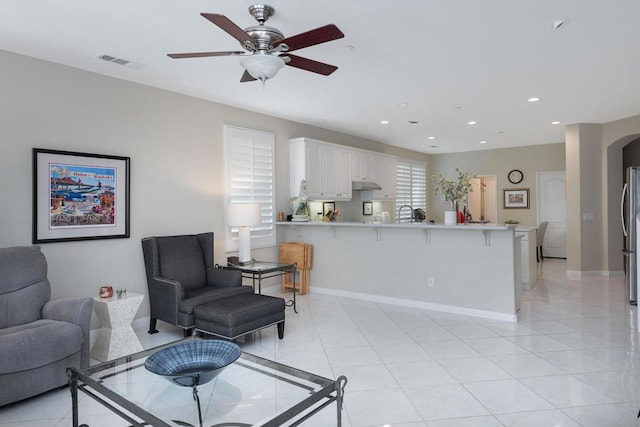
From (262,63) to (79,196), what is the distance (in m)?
2.51

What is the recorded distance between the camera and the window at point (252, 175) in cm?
543

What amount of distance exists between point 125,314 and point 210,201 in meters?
1.94

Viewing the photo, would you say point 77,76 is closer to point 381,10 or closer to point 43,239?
point 43,239

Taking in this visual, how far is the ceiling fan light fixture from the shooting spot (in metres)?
2.62

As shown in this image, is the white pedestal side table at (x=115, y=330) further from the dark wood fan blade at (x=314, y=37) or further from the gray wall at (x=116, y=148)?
the dark wood fan blade at (x=314, y=37)

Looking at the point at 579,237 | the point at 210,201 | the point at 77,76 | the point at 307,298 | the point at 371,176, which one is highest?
the point at 77,76


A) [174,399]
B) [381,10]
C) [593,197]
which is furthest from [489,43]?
[593,197]

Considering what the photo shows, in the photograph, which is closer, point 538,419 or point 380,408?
point 538,419

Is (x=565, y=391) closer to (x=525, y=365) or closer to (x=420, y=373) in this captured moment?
(x=525, y=365)

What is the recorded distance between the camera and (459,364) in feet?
10.9

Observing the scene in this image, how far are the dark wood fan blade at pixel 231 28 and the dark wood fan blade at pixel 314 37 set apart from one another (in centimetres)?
18

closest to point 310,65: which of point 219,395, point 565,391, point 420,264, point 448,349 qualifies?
point 219,395

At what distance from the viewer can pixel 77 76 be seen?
3957 millimetres

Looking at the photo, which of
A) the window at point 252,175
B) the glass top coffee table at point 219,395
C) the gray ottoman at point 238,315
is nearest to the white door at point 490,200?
the window at point 252,175
